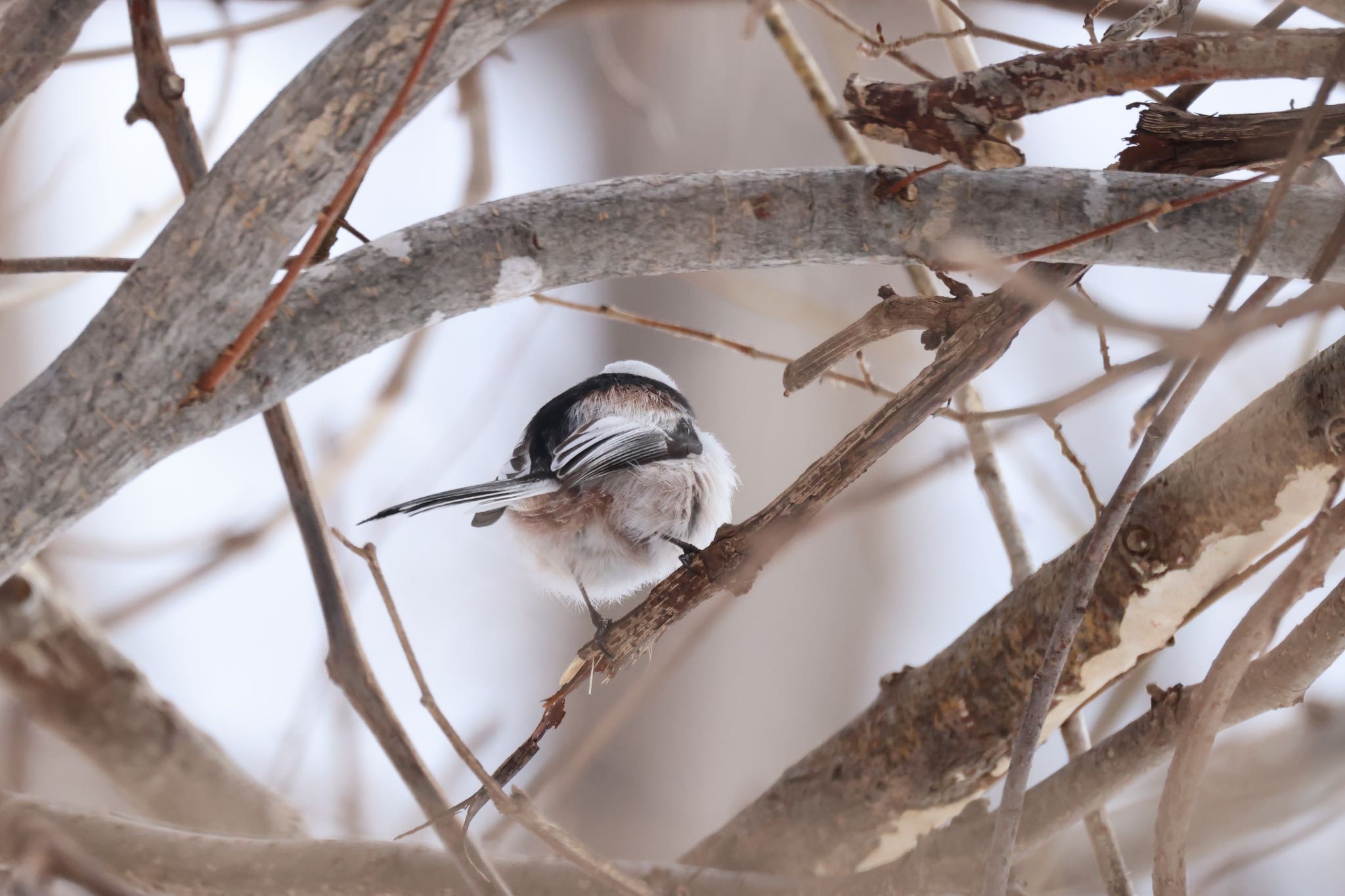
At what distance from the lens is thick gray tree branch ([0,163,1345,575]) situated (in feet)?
2.34

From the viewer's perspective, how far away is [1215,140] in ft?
2.67

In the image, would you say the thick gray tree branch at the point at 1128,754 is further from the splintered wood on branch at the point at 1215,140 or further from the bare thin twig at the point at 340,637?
the bare thin twig at the point at 340,637

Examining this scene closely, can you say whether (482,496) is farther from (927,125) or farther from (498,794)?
(927,125)

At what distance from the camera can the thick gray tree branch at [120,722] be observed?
1.35 m

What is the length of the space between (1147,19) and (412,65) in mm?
636

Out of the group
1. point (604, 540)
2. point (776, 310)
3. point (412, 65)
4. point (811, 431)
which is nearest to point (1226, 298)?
point (412, 65)

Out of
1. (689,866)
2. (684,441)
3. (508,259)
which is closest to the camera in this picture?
(508,259)

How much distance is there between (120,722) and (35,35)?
3.26ft

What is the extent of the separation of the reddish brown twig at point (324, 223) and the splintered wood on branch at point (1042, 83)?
0.35 meters

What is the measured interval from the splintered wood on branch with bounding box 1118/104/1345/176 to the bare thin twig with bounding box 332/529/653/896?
0.72 m

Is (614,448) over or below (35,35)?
below

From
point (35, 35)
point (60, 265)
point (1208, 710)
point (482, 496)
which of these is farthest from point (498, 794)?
point (35, 35)

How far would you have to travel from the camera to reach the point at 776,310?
4.94 ft

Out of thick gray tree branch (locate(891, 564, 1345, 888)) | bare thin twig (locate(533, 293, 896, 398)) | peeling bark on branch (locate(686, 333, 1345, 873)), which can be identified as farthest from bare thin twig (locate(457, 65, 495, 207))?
thick gray tree branch (locate(891, 564, 1345, 888))
